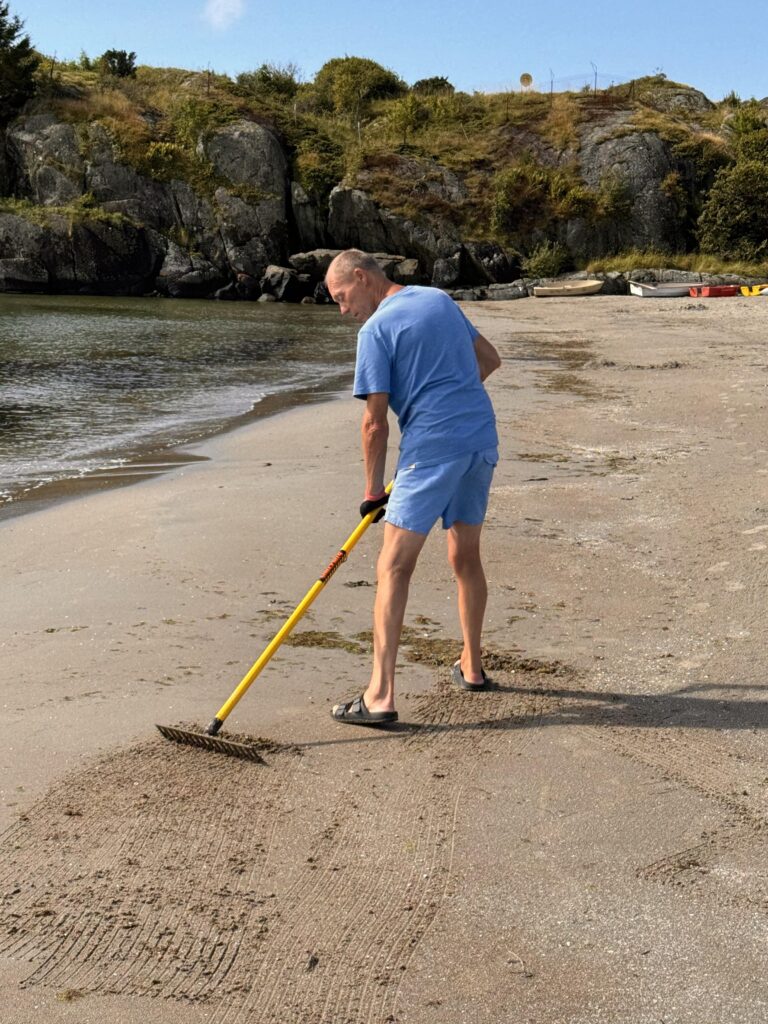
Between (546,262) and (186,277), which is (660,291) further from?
(186,277)

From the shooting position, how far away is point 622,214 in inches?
A: 1818

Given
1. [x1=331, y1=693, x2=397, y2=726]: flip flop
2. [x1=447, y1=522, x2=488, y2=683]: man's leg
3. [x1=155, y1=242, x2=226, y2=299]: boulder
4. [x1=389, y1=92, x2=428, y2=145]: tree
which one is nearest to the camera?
[x1=331, y1=693, x2=397, y2=726]: flip flop

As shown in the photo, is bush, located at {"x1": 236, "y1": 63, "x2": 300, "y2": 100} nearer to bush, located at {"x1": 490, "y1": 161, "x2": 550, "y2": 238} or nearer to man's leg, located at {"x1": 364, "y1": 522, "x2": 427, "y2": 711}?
bush, located at {"x1": 490, "y1": 161, "x2": 550, "y2": 238}

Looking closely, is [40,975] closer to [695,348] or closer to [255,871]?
[255,871]

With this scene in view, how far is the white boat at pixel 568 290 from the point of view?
37.2m

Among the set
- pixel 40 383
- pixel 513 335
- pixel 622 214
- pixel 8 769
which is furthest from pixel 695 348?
pixel 622 214

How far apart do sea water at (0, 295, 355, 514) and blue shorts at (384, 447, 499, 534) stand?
4.76m

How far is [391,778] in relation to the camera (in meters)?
3.52

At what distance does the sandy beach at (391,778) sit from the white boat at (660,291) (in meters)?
29.6

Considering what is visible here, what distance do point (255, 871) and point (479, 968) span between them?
782mm

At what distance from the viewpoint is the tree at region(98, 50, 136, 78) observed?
52.5 m

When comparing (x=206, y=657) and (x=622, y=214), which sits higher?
(x=622, y=214)

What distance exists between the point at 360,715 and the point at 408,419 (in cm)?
118

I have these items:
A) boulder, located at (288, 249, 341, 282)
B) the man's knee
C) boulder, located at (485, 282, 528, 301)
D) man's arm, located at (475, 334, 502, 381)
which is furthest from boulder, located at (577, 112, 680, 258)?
the man's knee
